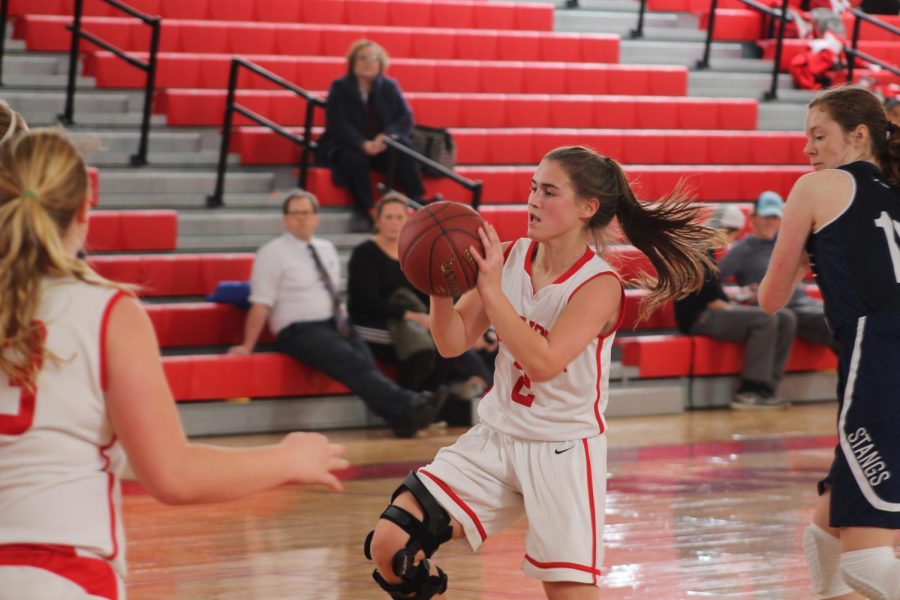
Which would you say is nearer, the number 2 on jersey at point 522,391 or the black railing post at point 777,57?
the number 2 on jersey at point 522,391

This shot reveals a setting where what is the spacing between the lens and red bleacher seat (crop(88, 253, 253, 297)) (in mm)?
8070

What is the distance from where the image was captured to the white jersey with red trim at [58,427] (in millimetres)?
2068

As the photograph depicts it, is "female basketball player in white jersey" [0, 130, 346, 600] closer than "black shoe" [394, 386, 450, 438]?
Yes

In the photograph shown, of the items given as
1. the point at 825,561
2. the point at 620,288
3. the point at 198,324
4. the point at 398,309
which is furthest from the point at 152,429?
the point at 198,324

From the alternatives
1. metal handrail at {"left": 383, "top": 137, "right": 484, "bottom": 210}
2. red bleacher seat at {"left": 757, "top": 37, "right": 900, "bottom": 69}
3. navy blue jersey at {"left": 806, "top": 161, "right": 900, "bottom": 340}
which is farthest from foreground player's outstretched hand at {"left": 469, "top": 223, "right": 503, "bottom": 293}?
red bleacher seat at {"left": 757, "top": 37, "right": 900, "bottom": 69}

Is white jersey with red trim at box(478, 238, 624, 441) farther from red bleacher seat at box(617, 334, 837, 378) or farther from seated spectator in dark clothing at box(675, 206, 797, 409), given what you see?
seated spectator in dark clothing at box(675, 206, 797, 409)

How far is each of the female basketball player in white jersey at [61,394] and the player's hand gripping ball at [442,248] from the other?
123cm

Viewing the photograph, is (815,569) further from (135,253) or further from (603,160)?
(135,253)

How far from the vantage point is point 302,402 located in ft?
25.8

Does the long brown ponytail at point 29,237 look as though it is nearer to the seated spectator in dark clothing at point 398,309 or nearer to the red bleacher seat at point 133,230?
the seated spectator in dark clothing at point 398,309

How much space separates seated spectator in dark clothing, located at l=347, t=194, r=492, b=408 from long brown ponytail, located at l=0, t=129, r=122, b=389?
5.69m

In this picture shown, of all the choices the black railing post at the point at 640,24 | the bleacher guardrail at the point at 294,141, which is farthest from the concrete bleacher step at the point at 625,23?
the bleacher guardrail at the point at 294,141

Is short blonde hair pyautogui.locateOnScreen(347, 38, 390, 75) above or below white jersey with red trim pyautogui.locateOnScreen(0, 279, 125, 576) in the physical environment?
above

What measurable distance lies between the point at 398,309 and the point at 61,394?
579cm
